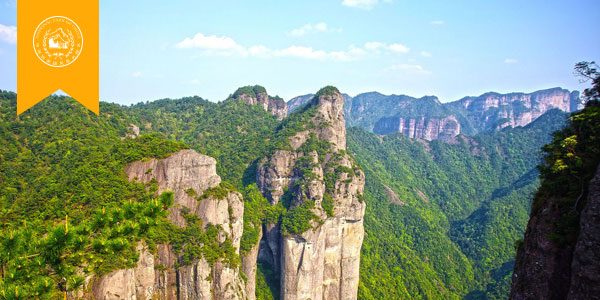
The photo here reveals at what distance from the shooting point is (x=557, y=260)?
499 inches

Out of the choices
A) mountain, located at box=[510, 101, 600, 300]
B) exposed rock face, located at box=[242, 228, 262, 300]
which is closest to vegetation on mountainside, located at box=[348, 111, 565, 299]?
mountain, located at box=[510, 101, 600, 300]

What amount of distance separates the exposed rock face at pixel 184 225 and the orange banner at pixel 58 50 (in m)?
22.5

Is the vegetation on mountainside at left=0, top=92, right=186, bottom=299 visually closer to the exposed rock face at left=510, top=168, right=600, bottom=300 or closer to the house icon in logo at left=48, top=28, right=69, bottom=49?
the house icon in logo at left=48, top=28, right=69, bottom=49

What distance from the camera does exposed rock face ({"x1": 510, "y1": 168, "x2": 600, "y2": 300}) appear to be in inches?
425

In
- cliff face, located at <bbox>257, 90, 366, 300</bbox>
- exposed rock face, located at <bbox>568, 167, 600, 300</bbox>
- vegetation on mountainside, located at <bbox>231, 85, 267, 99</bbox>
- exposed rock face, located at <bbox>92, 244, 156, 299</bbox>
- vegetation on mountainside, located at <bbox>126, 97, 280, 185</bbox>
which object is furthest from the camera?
vegetation on mountainside, located at <bbox>231, 85, 267, 99</bbox>

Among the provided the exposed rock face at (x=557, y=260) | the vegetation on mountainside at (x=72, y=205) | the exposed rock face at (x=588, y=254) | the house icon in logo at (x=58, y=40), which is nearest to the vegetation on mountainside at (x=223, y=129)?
the vegetation on mountainside at (x=72, y=205)

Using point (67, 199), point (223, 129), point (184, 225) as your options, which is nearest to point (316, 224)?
point (184, 225)

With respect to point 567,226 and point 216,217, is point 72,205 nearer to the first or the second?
point 216,217

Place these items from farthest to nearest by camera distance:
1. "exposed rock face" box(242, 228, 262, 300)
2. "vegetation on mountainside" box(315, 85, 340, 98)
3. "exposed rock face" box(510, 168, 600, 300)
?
"vegetation on mountainside" box(315, 85, 340, 98) < "exposed rock face" box(242, 228, 262, 300) < "exposed rock face" box(510, 168, 600, 300)

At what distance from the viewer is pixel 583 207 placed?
12.2 meters

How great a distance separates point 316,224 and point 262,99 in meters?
54.1

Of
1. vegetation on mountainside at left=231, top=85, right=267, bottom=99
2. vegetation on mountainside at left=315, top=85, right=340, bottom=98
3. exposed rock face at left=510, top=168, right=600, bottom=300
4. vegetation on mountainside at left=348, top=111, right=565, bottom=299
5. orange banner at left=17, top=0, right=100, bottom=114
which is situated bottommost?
vegetation on mountainside at left=348, top=111, right=565, bottom=299

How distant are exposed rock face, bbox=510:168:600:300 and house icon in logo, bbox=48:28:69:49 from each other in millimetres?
18210

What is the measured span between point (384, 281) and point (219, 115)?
53073mm
